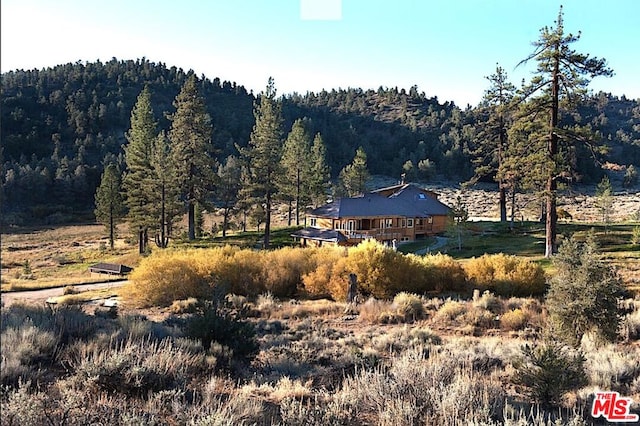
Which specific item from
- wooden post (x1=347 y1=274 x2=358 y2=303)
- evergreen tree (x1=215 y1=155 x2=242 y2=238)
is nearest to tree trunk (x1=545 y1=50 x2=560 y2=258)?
wooden post (x1=347 y1=274 x2=358 y2=303)

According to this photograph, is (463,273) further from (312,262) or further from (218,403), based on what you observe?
(218,403)

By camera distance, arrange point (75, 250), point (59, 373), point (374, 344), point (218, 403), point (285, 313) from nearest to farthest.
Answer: point (218, 403) < point (59, 373) < point (374, 344) < point (285, 313) < point (75, 250)

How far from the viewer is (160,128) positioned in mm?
108250

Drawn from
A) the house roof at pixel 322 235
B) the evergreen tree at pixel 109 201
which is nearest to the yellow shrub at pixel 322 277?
the house roof at pixel 322 235

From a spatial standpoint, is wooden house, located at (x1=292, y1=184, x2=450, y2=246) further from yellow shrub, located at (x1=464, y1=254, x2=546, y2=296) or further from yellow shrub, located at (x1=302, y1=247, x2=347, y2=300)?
yellow shrub, located at (x1=464, y1=254, x2=546, y2=296)

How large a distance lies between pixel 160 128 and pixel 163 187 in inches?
2971

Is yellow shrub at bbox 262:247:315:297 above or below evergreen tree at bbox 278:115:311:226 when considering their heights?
below

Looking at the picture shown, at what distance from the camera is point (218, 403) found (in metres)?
5.32

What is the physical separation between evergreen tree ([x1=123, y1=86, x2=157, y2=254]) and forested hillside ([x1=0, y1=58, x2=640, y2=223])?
30.7 m

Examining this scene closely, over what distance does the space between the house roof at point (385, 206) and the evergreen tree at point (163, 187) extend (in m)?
11.6

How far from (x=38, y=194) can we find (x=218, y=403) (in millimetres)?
86261

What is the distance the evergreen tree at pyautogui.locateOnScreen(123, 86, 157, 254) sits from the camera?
128 feet

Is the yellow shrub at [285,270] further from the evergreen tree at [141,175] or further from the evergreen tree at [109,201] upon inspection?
the evergreen tree at [109,201]

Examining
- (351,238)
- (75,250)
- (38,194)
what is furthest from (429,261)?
(38,194)
